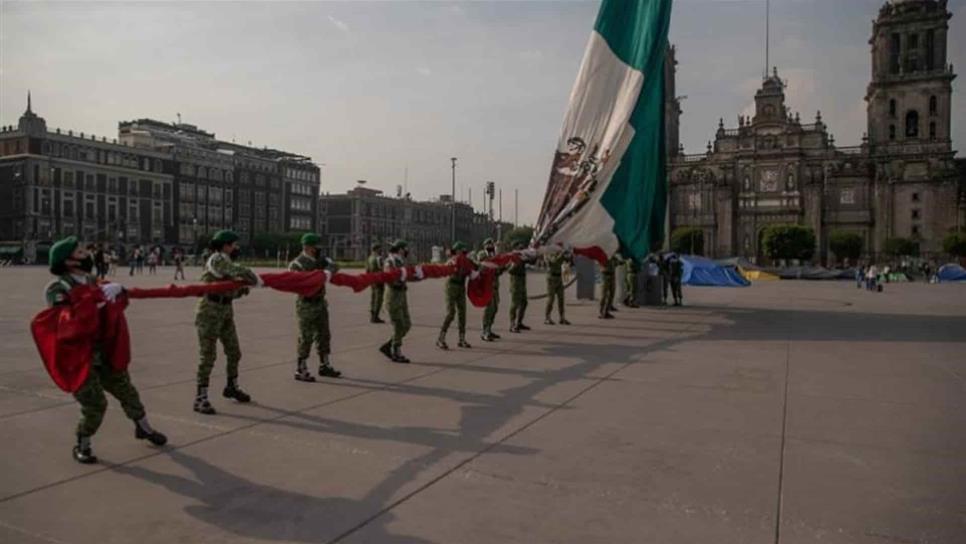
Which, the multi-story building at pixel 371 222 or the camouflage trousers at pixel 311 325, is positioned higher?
the multi-story building at pixel 371 222

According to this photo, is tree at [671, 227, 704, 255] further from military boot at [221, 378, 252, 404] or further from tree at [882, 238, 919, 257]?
military boot at [221, 378, 252, 404]

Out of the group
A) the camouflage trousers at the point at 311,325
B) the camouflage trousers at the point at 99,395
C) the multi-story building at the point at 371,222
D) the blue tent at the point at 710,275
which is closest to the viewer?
the camouflage trousers at the point at 99,395

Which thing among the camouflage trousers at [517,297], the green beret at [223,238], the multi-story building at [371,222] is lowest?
the camouflage trousers at [517,297]

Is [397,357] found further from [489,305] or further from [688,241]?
[688,241]

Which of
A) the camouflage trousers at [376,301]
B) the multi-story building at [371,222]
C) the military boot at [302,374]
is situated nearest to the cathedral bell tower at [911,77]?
the multi-story building at [371,222]

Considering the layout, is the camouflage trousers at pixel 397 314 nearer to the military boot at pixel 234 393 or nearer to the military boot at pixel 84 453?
the military boot at pixel 234 393

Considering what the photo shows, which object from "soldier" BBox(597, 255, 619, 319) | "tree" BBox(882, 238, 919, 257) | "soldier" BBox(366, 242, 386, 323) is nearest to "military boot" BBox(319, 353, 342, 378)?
"soldier" BBox(366, 242, 386, 323)

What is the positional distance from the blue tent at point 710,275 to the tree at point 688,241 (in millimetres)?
51902

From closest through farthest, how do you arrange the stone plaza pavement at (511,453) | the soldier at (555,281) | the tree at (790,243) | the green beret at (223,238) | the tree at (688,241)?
the stone plaza pavement at (511,453), the green beret at (223,238), the soldier at (555,281), the tree at (790,243), the tree at (688,241)

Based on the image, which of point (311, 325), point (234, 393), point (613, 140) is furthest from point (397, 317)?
point (613, 140)

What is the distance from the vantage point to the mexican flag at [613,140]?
16016mm

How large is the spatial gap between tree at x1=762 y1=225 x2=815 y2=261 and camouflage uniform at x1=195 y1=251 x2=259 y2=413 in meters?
81.5

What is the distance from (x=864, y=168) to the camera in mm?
90812

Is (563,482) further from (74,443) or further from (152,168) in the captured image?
(152,168)
